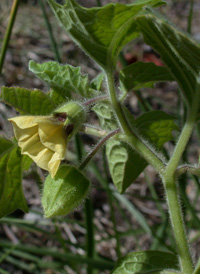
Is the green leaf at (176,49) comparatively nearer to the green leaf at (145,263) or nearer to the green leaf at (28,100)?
the green leaf at (28,100)

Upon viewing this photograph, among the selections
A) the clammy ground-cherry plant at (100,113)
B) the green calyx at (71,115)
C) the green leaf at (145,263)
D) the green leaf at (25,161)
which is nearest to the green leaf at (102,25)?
the clammy ground-cherry plant at (100,113)

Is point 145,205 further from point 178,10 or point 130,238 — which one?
point 178,10

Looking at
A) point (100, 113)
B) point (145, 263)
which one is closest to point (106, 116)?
point (100, 113)

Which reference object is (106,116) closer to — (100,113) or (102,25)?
(100,113)

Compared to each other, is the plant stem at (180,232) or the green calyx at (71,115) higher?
the green calyx at (71,115)

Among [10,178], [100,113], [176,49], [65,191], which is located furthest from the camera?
[100,113]

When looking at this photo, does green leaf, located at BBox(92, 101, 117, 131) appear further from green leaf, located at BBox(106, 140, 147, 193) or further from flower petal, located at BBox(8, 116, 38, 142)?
flower petal, located at BBox(8, 116, 38, 142)
